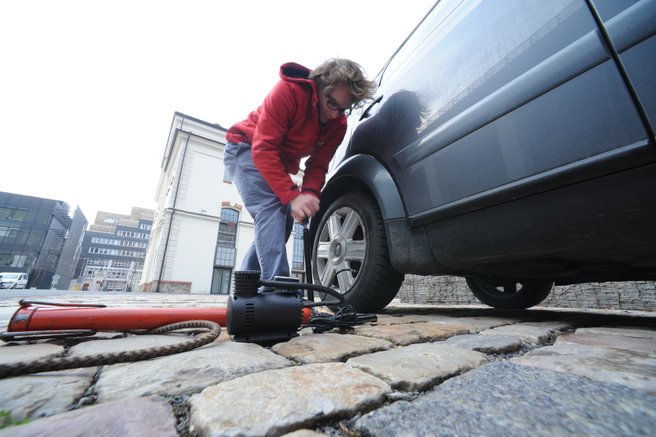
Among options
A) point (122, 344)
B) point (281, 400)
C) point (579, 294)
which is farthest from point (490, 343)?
point (579, 294)

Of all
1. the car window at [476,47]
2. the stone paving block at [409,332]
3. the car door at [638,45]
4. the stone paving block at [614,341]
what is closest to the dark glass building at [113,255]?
the stone paving block at [409,332]

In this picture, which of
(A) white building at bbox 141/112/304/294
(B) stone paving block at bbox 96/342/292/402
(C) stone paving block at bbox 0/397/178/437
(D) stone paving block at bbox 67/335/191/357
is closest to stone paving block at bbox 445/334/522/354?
(B) stone paving block at bbox 96/342/292/402

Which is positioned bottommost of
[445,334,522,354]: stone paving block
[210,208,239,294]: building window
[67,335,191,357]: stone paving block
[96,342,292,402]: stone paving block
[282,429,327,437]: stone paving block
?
[282,429,327,437]: stone paving block

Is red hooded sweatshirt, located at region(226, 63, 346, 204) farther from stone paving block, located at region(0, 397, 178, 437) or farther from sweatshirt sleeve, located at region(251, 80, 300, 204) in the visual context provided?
stone paving block, located at region(0, 397, 178, 437)

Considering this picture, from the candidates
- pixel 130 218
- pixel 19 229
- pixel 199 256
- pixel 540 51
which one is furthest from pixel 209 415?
pixel 130 218

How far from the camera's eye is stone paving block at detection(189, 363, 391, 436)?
406 mm

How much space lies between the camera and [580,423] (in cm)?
39

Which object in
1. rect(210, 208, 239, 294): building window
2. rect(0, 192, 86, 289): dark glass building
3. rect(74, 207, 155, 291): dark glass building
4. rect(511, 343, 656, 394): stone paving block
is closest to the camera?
rect(511, 343, 656, 394): stone paving block

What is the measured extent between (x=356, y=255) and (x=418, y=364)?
1.18 m

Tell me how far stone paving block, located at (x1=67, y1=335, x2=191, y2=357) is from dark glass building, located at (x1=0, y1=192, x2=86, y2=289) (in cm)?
4642

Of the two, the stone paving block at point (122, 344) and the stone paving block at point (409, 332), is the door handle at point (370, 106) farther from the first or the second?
the stone paving block at point (122, 344)

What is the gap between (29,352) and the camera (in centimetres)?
82

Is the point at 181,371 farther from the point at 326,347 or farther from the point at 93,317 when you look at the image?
the point at 93,317

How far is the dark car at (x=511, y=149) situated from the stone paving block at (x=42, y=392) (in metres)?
1.33
